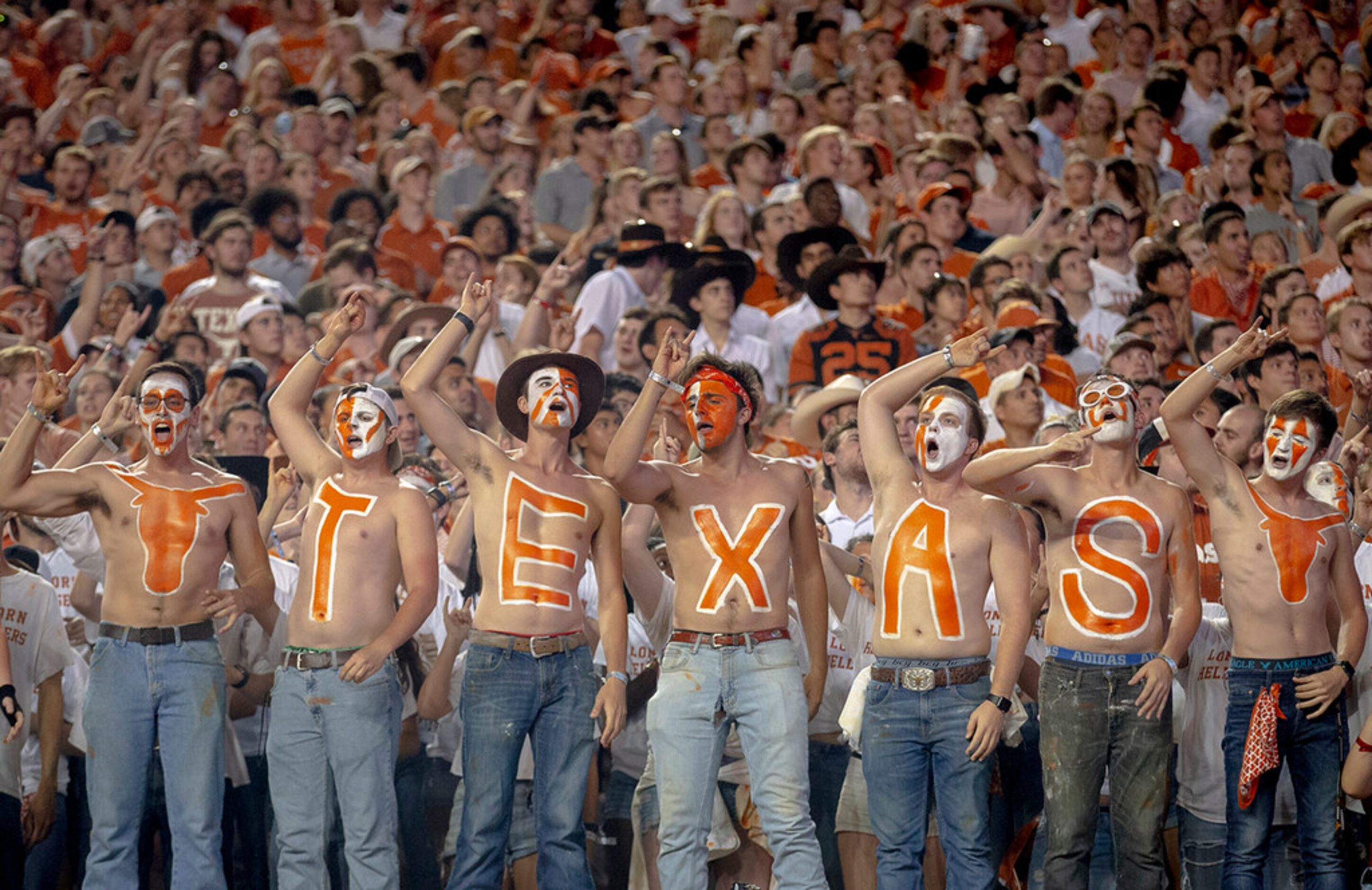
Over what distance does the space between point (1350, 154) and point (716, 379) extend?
7.21 meters

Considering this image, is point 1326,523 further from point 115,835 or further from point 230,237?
point 230,237

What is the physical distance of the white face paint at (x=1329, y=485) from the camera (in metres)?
7.51

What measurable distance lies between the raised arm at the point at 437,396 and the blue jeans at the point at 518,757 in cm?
77

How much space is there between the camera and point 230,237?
10.7 m

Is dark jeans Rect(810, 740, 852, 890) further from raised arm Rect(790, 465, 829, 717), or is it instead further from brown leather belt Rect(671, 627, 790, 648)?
brown leather belt Rect(671, 627, 790, 648)

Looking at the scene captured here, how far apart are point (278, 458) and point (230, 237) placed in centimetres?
275

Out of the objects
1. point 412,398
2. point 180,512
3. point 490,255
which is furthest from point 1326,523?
point 490,255

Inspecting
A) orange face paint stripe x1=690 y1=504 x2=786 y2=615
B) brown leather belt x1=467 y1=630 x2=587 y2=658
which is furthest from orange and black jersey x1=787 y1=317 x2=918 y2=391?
brown leather belt x1=467 y1=630 x2=587 y2=658

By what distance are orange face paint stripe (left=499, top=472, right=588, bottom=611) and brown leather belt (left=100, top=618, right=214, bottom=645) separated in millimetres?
1226

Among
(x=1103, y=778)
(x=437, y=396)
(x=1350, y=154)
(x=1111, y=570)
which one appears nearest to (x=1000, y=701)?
(x=1103, y=778)

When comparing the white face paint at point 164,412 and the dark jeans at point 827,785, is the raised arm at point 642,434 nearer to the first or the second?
the dark jeans at point 827,785

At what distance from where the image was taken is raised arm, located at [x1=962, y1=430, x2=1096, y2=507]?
6297mm

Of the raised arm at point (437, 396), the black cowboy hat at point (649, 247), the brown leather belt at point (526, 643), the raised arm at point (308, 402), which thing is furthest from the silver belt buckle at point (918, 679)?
the black cowboy hat at point (649, 247)

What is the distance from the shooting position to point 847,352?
9.75 m
